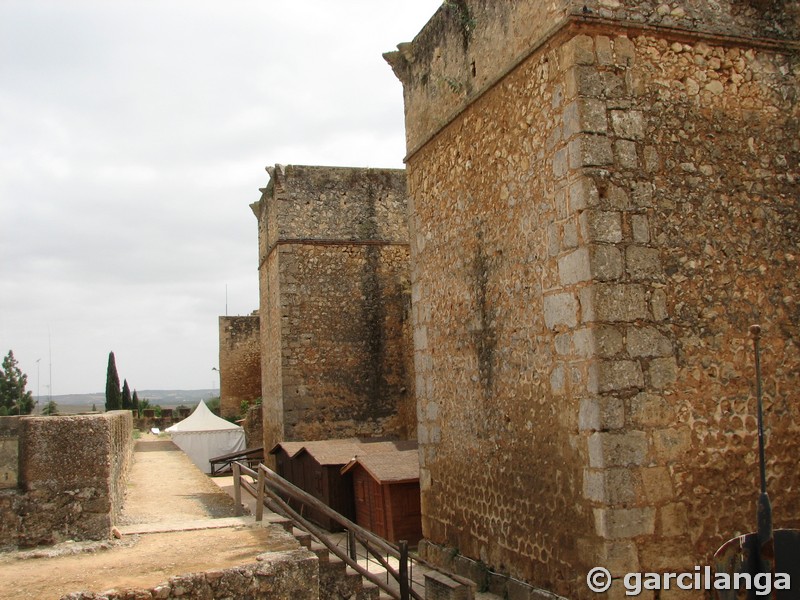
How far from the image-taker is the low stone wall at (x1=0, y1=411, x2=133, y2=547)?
5539 millimetres

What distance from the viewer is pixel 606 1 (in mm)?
6500

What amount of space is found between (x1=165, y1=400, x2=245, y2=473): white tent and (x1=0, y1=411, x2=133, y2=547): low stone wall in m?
16.6

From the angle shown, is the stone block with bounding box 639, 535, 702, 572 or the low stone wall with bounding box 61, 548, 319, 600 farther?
the stone block with bounding box 639, 535, 702, 572

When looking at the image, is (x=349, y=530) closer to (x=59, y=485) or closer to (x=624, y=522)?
(x=624, y=522)

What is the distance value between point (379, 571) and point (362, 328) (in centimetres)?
721

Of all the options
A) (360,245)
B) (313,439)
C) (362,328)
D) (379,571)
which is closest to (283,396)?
(313,439)

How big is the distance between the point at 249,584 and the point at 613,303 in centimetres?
341

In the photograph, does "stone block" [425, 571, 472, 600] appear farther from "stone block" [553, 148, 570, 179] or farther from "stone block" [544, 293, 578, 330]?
"stone block" [553, 148, 570, 179]

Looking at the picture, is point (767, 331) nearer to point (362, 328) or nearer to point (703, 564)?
point (703, 564)

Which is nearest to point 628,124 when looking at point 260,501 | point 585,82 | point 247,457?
point 585,82

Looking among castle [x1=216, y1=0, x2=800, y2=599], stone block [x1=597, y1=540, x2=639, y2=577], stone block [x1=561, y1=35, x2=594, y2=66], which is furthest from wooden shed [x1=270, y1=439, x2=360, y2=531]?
stone block [x1=561, y1=35, x2=594, y2=66]

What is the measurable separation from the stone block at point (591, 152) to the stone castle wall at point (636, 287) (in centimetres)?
2

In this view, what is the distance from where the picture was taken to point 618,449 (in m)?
6.06

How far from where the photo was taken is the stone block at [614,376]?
6098mm
